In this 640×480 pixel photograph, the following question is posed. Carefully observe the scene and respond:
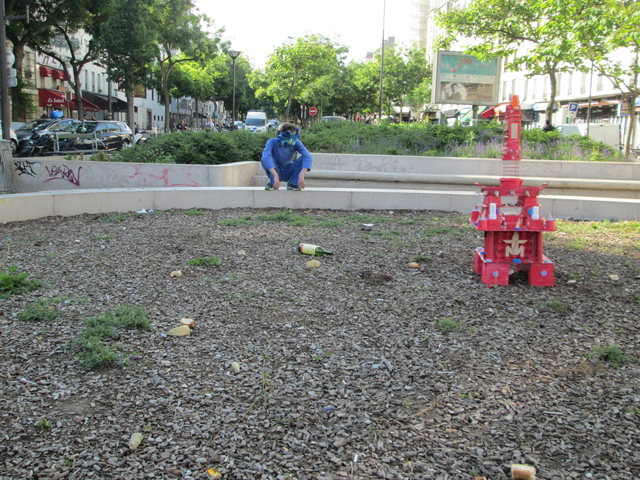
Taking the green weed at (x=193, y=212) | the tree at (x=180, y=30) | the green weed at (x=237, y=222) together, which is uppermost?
the tree at (x=180, y=30)

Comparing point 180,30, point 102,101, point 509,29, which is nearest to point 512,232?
point 509,29

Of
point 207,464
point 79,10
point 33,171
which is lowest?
point 207,464

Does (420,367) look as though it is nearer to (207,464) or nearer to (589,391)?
(589,391)

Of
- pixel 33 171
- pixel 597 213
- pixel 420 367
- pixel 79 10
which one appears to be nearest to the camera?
pixel 420 367

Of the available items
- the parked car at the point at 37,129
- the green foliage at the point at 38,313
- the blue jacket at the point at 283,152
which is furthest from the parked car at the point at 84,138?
the green foliage at the point at 38,313

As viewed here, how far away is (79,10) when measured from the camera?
26.9m

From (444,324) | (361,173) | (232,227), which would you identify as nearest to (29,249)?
(232,227)

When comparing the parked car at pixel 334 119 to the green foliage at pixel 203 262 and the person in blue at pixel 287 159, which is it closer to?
the person in blue at pixel 287 159

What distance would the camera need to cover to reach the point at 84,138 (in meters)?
22.9

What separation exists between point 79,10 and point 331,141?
1843cm

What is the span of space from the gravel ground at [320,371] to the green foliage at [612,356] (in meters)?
0.03

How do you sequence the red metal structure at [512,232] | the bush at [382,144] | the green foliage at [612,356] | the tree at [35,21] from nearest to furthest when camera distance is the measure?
1. the green foliage at [612,356]
2. the red metal structure at [512,232]
3. the bush at [382,144]
4. the tree at [35,21]

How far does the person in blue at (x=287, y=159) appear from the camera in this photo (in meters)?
9.60

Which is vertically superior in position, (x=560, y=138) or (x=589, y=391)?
(x=560, y=138)
